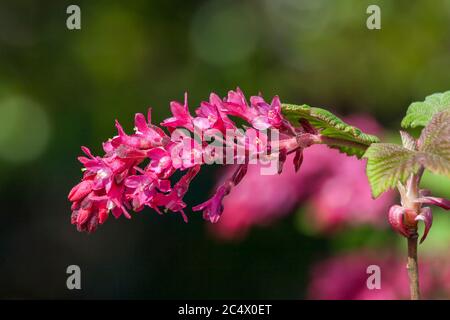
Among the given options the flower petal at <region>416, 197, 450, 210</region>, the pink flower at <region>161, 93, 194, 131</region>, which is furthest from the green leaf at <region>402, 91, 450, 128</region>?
the pink flower at <region>161, 93, 194, 131</region>

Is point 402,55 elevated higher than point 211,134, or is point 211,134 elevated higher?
point 402,55

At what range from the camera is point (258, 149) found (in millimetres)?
1058

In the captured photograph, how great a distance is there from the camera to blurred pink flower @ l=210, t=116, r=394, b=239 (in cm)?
268

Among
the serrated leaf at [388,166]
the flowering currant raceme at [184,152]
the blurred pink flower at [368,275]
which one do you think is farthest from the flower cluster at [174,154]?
the blurred pink flower at [368,275]

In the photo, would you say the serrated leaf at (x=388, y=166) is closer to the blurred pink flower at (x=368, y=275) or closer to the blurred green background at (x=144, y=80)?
the blurred pink flower at (x=368, y=275)

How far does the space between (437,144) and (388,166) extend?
75 mm

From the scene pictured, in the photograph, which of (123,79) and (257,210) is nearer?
(257,210)

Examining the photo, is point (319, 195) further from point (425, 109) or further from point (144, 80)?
point (144, 80)

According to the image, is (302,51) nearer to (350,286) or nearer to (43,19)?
(43,19)

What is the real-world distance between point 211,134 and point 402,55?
484cm

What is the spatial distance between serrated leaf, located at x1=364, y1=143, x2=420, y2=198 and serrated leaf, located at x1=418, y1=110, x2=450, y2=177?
→ 2 cm

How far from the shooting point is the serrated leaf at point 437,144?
3.12 feet

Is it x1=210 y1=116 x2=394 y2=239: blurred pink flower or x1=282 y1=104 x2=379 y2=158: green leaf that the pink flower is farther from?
x1=210 y1=116 x2=394 y2=239: blurred pink flower
